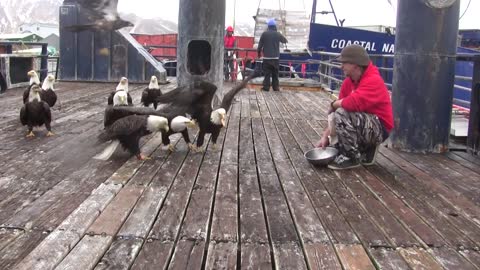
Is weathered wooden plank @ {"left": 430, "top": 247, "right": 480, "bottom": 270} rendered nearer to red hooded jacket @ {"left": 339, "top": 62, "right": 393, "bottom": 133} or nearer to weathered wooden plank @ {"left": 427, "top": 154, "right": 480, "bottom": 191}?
weathered wooden plank @ {"left": 427, "top": 154, "right": 480, "bottom": 191}

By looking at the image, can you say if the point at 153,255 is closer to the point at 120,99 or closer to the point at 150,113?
the point at 150,113

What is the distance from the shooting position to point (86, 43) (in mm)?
14422

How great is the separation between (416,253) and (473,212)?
1023mm

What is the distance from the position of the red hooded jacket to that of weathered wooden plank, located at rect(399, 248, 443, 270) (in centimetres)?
198

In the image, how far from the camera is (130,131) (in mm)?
5047

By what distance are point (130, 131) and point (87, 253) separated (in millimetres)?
2335

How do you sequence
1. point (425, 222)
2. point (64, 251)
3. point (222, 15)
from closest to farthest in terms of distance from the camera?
point (64, 251)
point (425, 222)
point (222, 15)

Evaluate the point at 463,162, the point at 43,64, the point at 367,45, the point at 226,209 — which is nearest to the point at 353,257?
the point at 226,209

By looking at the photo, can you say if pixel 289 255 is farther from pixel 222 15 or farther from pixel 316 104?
pixel 316 104

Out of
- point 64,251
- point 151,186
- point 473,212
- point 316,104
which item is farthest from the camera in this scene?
point 316,104

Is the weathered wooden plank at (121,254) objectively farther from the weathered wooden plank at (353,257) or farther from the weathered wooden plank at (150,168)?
the weathered wooden plank at (150,168)

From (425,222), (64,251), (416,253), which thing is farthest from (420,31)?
(64,251)

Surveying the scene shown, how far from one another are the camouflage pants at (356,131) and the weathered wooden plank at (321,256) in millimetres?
1992

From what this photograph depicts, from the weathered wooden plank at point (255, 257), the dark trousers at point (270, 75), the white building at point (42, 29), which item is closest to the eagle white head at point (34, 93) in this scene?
the weathered wooden plank at point (255, 257)
